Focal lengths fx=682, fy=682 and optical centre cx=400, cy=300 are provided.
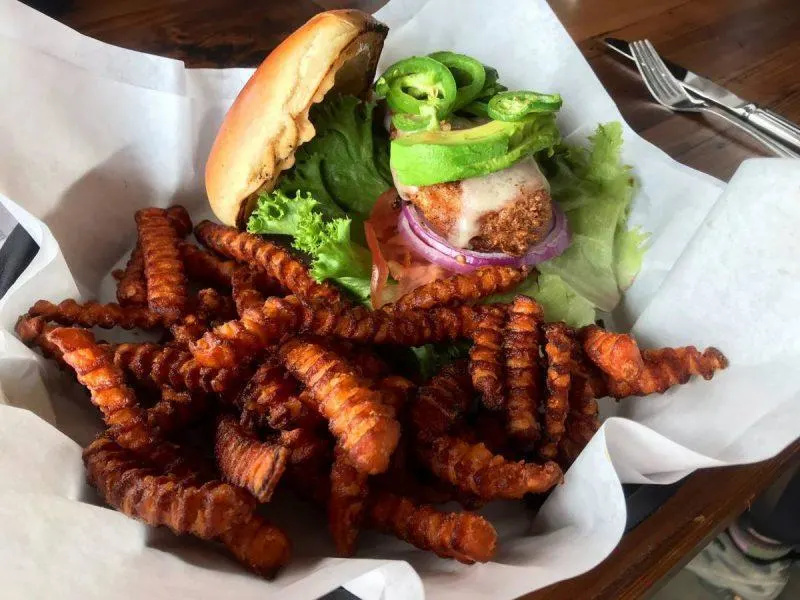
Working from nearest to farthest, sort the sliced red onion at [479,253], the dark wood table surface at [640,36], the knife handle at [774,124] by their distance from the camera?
the sliced red onion at [479,253] → the knife handle at [774,124] → the dark wood table surface at [640,36]

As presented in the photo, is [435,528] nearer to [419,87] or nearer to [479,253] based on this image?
[479,253]

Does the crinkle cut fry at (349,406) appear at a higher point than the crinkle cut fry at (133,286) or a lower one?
higher

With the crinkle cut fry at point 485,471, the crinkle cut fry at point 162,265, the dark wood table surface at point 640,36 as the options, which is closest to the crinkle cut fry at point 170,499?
the crinkle cut fry at point 485,471

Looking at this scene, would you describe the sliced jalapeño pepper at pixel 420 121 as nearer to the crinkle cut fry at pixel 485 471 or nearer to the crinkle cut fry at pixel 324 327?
the crinkle cut fry at pixel 324 327

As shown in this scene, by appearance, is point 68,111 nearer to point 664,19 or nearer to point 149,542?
point 149,542

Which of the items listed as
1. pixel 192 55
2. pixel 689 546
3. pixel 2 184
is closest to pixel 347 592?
pixel 689 546

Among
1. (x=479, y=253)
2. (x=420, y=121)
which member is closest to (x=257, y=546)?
(x=479, y=253)
